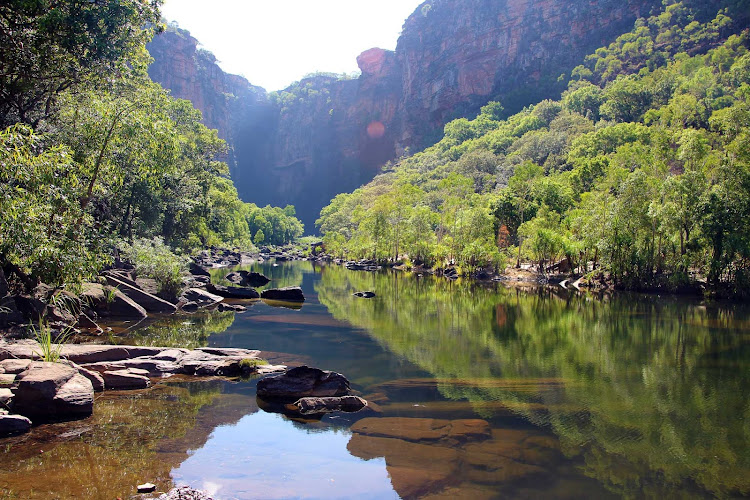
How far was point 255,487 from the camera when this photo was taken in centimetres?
785

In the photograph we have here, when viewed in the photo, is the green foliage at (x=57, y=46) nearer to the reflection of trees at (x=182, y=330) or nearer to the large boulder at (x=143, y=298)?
the reflection of trees at (x=182, y=330)

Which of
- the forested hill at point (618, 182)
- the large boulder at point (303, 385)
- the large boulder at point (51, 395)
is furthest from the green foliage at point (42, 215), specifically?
the forested hill at point (618, 182)

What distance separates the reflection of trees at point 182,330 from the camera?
18422 mm

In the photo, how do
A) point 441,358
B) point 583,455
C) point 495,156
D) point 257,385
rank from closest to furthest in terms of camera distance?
point 583,455 < point 257,385 < point 441,358 < point 495,156

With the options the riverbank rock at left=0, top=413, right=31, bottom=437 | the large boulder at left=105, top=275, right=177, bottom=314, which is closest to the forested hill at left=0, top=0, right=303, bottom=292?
the riverbank rock at left=0, top=413, right=31, bottom=437

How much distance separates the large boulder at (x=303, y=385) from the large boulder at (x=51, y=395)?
150 inches

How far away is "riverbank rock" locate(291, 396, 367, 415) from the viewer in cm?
1148

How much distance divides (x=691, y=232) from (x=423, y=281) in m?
22.4

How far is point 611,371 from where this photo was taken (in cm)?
1562

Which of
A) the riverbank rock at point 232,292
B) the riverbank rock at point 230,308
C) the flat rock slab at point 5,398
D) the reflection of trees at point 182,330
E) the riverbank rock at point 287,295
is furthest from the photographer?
the riverbank rock at point 232,292

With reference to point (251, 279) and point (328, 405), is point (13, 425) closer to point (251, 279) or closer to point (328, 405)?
point (328, 405)

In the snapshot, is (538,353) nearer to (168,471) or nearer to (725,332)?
(725,332)

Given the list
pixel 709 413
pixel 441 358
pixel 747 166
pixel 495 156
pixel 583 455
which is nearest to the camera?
pixel 583 455

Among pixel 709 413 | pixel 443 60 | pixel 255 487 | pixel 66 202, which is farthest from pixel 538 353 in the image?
pixel 443 60
